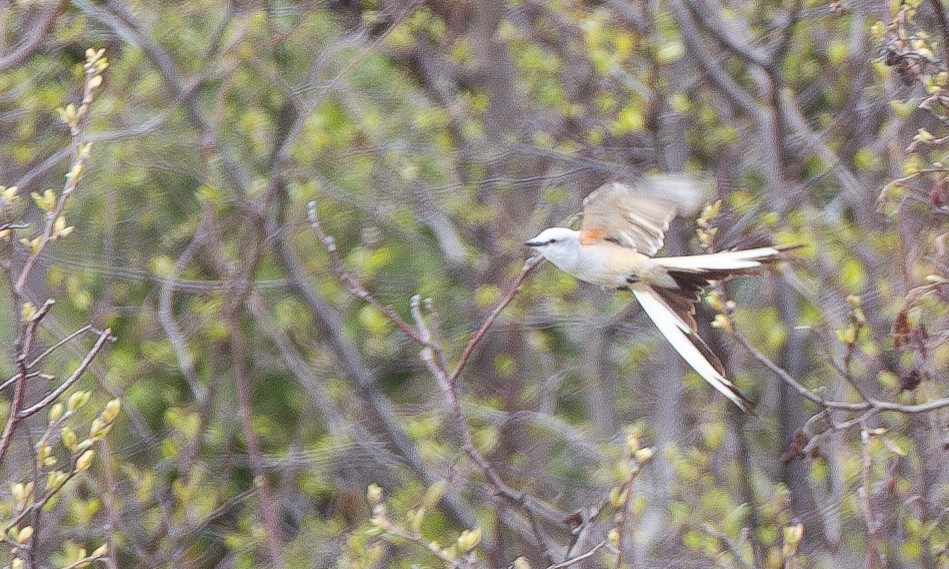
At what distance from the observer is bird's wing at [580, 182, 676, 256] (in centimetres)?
358

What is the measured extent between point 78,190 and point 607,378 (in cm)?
258

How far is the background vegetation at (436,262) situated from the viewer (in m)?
5.01

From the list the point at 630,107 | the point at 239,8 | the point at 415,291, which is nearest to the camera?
the point at 630,107

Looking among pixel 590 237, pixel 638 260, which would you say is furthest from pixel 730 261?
pixel 590 237

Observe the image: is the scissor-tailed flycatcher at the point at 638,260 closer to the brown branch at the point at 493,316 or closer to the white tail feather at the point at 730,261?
the white tail feather at the point at 730,261

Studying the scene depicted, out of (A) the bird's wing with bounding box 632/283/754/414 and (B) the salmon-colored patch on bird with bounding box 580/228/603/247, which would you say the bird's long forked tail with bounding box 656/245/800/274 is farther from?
(B) the salmon-colored patch on bird with bounding box 580/228/603/247

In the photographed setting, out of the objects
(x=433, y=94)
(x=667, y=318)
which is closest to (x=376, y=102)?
(x=433, y=94)

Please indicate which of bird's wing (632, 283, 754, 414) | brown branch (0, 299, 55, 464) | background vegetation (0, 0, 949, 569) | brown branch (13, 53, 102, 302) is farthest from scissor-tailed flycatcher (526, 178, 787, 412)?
brown branch (0, 299, 55, 464)

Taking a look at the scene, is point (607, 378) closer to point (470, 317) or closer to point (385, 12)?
point (470, 317)

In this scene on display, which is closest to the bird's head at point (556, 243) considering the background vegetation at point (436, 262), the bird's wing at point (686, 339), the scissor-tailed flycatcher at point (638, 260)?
the scissor-tailed flycatcher at point (638, 260)

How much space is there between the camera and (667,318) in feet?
11.6

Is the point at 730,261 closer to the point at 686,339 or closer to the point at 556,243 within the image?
the point at 686,339

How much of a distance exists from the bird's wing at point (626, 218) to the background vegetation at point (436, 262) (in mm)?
836

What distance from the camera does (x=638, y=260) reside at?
3652 millimetres
